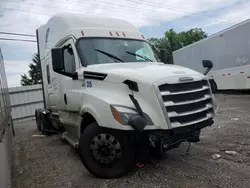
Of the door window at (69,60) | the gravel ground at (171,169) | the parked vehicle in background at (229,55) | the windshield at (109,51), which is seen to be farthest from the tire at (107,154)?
the parked vehicle in background at (229,55)

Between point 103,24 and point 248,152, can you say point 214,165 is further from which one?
point 103,24

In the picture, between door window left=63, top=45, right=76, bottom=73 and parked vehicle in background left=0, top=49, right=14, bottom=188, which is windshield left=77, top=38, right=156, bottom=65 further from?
parked vehicle in background left=0, top=49, right=14, bottom=188

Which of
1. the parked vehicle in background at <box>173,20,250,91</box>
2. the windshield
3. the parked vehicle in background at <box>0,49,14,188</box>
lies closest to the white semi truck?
the windshield

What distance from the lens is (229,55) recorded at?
49.9 ft

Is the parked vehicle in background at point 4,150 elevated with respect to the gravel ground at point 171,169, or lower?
elevated

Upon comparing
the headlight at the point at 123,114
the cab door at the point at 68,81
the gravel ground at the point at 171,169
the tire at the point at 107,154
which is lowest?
the gravel ground at the point at 171,169

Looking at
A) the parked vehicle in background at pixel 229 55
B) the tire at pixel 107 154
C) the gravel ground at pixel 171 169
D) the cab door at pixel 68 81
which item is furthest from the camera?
the parked vehicle in background at pixel 229 55

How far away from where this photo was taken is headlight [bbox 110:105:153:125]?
3.61 m

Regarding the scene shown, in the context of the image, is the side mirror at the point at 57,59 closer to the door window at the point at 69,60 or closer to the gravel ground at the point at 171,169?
the door window at the point at 69,60

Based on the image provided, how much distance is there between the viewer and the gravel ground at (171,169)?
3.76m

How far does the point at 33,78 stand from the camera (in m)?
60.5

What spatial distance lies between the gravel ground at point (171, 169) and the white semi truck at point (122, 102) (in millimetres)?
371

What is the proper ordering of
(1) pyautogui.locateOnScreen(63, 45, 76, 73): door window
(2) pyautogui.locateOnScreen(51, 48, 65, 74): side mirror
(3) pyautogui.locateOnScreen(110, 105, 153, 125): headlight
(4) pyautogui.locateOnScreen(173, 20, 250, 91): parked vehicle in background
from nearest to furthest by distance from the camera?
(3) pyautogui.locateOnScreen(110, 105, 153, 125): headlight, (2) pyautogui.locateOnScreen(51, 48, 65, 74): side mirror, (1) pyautogui.locateOnScreen(63, 45, 76, 73): door window, (4) pyautogui.locateOnScreen(173, 20, 250, 91): parked vehicle in background

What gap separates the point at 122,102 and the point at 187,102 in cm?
107
